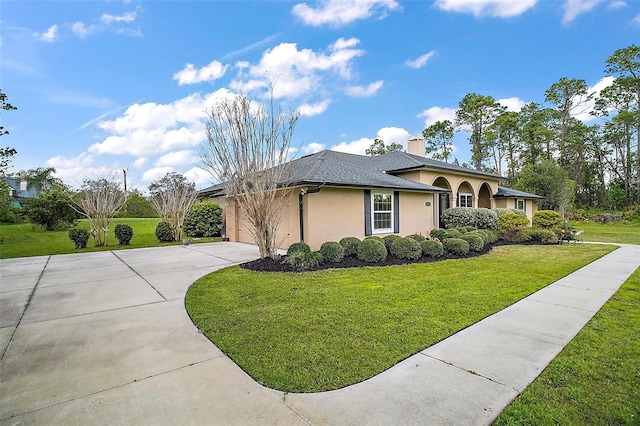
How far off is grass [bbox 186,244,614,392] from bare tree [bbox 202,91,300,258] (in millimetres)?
2312

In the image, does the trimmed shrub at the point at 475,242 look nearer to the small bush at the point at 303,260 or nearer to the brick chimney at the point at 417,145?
the small bush at the point at 303,260

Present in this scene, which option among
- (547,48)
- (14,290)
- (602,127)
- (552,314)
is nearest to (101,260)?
(14,290)

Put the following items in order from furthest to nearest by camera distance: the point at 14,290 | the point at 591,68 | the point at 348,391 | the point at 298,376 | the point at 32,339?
the point at 591,68 < the point at 14,290 < the point at 32,339 < the point at 298,376 < the point at 348,391

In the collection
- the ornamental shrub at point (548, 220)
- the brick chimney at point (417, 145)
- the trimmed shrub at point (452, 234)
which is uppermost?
the brick chimney at point (417, 145)

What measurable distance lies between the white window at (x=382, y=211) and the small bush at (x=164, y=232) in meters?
11.1

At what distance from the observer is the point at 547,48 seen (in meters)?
16.4

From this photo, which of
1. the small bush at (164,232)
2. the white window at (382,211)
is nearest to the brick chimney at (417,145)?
the white window at (382,211)

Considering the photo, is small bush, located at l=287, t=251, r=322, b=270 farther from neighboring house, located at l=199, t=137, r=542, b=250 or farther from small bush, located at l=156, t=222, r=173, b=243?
small bush, located at l=156, t=222, r=173, b=243

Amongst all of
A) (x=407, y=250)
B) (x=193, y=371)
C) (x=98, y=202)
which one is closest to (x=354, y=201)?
(x=407, y=250)

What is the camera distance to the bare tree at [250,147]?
8469 mm

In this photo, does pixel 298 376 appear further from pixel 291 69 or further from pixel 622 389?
pixel 291 69

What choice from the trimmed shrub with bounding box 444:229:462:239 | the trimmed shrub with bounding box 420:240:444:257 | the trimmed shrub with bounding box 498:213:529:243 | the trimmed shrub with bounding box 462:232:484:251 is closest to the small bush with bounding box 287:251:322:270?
the trimmed shrub with bounding box 420:240:444:257

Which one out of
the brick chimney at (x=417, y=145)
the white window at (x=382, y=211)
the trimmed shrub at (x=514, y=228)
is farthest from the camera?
the brick chimney at (x=417, y=145)

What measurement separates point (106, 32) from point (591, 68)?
39.1 metres
